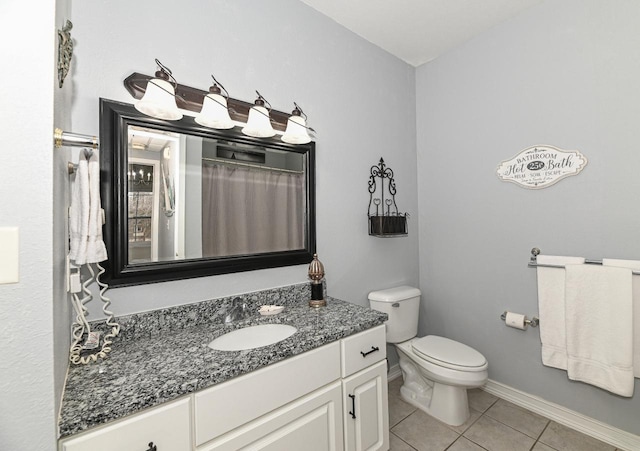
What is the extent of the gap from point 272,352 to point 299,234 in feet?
2.75

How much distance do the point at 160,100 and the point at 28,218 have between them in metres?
0.78

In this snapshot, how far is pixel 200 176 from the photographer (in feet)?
4.86

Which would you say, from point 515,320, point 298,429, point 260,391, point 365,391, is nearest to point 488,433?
point 515,320

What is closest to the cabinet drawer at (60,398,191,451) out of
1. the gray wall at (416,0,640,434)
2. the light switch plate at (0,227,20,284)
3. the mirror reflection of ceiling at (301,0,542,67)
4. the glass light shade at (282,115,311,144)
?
the light switch plate at (0,227,20,284)

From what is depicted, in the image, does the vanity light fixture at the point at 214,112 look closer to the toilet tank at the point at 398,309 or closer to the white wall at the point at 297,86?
the white wall at the point at 297,86

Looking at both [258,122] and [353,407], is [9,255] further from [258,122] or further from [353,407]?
[353,407]

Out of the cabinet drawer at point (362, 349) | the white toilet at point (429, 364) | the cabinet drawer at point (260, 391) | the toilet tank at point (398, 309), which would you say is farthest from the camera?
the toilet tank at point (398, 309)

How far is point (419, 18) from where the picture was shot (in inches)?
79.8

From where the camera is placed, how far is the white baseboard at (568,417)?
5.31 ft

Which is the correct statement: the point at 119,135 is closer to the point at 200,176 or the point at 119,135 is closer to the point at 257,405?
the point at 200,176

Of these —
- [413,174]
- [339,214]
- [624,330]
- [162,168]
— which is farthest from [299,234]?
[624,330]

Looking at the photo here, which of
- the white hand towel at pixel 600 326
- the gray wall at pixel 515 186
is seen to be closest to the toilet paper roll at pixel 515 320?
the gray wall at pixel 515 186

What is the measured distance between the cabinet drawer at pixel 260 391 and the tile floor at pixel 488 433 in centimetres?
85

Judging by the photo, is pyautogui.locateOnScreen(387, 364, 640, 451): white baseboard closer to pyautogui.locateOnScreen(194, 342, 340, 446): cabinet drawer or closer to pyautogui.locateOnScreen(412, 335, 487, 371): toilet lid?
pyautogui.locateOnScreen(412, 335, 487, 371): toilet lid
